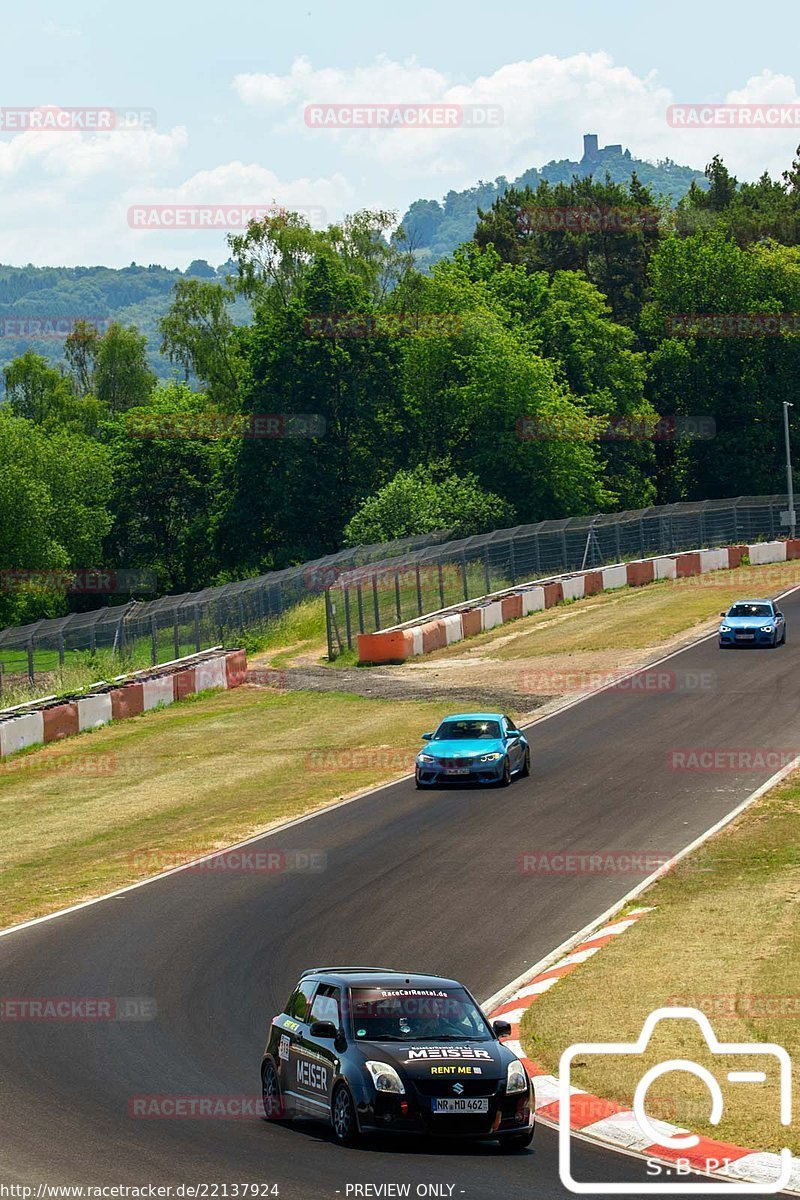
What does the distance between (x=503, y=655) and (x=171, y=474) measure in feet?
160

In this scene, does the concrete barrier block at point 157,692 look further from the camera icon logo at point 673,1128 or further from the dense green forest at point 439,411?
the camera icon logo at point 673,1128

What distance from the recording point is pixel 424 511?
73938 millimetres

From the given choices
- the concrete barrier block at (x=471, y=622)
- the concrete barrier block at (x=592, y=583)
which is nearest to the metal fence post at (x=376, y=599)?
the concrete barrier block at (x=471, y=622)

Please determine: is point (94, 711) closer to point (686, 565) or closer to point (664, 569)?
point (664, 569)

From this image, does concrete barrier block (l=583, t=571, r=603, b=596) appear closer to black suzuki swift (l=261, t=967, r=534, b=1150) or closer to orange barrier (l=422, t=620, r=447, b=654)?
orange barrier (l=422, t=620, r=447, b=654)

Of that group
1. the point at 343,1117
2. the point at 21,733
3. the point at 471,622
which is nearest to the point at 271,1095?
the point at 343,1117

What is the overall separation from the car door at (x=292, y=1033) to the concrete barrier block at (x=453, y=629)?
40.9 m

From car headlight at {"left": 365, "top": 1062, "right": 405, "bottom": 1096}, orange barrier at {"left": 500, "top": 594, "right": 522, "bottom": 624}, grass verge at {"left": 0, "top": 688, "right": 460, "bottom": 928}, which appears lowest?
grass verge at {"left": 0, "top": 688, "right": 460, "bottom": 928}

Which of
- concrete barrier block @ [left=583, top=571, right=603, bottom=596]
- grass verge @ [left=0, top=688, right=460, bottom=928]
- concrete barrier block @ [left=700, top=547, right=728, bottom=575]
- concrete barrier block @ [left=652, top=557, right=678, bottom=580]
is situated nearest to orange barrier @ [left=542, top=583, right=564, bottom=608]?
concrete barrier block @ [left=583, top=571, right=603, bottom=596]

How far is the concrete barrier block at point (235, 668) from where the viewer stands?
5066 centimetres

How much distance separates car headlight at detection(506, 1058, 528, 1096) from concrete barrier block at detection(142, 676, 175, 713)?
34432mm

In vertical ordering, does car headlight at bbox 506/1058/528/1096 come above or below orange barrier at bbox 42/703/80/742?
above

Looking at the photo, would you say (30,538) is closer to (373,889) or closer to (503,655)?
(503,655)

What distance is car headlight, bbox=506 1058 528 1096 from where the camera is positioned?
501 inches
